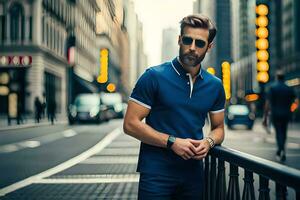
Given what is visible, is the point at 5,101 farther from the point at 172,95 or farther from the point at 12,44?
the point at 172,95

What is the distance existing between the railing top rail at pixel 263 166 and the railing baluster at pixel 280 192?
0.04 metres

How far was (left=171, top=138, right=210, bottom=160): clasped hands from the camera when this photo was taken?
2.74 metres

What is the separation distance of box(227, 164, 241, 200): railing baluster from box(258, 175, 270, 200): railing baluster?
0.42 meters

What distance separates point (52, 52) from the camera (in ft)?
145

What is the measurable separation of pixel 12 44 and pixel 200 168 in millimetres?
39052

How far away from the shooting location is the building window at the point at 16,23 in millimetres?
40375

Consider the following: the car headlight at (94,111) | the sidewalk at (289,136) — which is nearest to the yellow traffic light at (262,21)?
the sidewalk at (289,136)

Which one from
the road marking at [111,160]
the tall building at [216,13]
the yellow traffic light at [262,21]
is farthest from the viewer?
the yellow traffic light at [262,21]

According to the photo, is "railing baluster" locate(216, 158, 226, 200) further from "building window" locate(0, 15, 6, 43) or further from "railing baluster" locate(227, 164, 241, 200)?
"building window" locate(0, 15, 6, 43)

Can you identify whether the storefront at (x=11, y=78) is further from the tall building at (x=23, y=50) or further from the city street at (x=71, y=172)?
the city street at (x=71, y=172)

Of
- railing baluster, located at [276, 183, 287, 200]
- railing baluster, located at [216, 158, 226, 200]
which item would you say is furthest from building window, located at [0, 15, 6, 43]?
railing baluster, located at [276, 183, 287, 200]

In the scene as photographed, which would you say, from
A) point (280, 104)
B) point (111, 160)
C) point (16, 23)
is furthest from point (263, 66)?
point (16, 23)

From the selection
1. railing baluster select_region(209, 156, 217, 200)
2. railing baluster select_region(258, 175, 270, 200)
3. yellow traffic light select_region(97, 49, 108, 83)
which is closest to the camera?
railing baluster select_region(258, 175, 270, 200)

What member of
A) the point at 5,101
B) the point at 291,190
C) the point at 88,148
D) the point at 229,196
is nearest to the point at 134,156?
the point at 88,148
